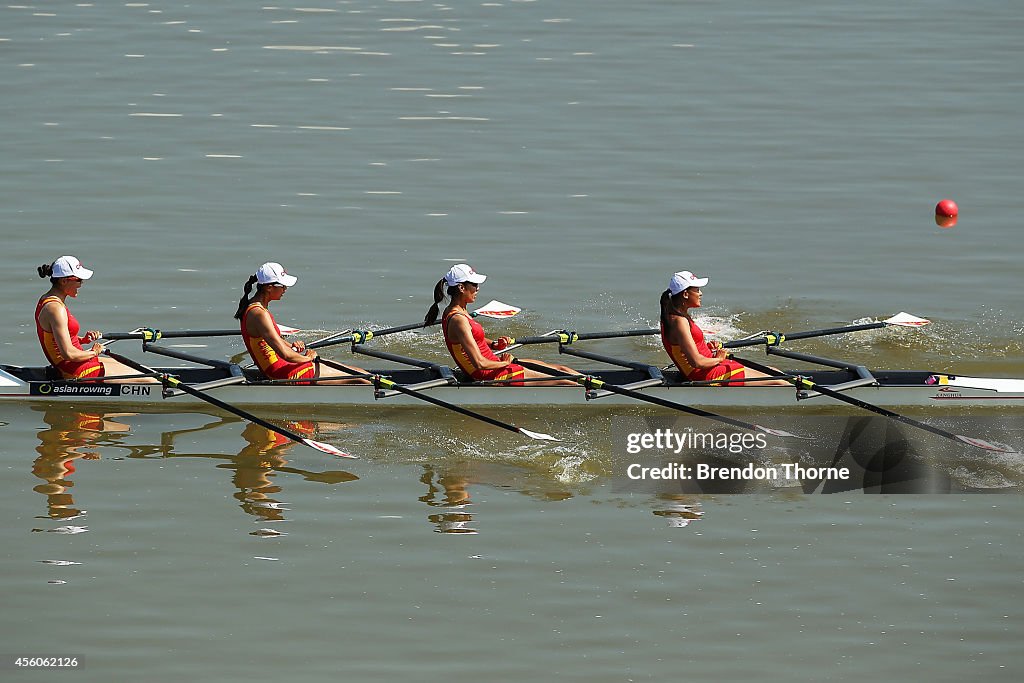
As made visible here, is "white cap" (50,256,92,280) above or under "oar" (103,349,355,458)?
above

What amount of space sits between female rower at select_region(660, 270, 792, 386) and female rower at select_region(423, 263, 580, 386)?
966mm

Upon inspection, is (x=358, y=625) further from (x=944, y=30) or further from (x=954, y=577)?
(x=944, y=30)

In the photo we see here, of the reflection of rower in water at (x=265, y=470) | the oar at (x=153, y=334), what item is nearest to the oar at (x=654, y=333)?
the reflection of rower in water at (x=265, y=470)

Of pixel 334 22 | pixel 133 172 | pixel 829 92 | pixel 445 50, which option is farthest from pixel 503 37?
pixel 133 172

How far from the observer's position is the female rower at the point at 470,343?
13.4 m

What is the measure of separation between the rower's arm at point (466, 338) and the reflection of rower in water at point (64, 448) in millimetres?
3143

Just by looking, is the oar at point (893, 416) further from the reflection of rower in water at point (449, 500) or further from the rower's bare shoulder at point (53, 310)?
the rower's bare shoulder at point (53, 310)

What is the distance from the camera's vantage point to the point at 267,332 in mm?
13523

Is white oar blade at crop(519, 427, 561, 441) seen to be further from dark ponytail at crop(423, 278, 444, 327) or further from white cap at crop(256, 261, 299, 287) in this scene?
white cap at crop(256, 261, 299, 287)

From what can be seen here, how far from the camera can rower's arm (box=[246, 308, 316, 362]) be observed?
13.5m

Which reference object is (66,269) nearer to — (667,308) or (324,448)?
(324,448)

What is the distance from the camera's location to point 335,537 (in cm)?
1165

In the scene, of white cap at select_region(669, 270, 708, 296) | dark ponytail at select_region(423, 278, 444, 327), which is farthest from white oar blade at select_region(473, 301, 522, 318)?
Result: white cap at select_region(669, 270, 708, 296)

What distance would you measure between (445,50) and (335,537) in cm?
1659
